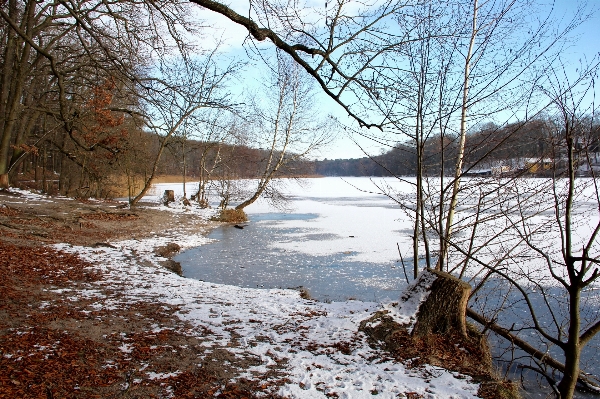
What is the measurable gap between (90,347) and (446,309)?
3702 mm

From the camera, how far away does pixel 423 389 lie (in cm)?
358

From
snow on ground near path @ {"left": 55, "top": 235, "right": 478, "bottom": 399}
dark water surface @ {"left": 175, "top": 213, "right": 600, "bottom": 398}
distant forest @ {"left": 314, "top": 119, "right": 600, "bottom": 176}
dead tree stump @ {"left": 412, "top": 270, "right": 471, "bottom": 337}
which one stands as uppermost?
distant forest @ {"left": 314, "top": 119, "right": 600, "bottom": 176}

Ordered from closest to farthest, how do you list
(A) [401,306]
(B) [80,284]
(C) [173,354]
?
(C) [173,354], (A) [401,306], (B) [80,284]

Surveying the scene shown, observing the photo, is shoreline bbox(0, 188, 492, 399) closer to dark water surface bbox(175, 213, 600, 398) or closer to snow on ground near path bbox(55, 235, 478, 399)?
snow on ground near path bbox(55, 235, 478, 399)

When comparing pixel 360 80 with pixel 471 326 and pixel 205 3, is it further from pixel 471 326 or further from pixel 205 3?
pixel 471 326

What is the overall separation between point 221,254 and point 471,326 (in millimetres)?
8810

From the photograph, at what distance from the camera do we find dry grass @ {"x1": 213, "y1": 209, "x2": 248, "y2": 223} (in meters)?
21.1

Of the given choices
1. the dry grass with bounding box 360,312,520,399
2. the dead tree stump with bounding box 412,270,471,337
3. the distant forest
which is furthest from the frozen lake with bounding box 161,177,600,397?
the dry grass with bounding box 360,312,520,399

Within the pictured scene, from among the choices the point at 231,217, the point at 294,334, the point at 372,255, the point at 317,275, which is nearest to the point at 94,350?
the point at 294,334

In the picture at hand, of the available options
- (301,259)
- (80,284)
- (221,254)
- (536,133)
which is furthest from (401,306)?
(221,254)

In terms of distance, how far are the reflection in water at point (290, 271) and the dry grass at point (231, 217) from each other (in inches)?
239

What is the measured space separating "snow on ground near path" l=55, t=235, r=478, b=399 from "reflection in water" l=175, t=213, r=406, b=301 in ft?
4.98

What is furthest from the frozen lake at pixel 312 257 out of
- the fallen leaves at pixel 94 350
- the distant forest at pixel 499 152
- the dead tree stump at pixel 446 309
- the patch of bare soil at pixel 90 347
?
the fallen leaves at pixel 94 350

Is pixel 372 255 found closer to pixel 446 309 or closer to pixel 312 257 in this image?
pixel 312 257
